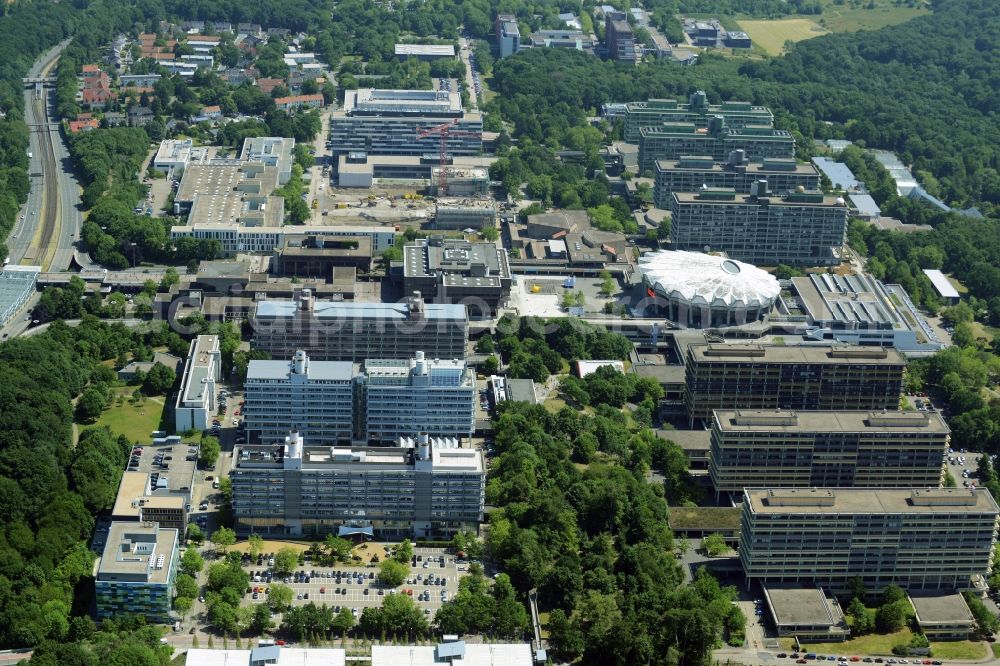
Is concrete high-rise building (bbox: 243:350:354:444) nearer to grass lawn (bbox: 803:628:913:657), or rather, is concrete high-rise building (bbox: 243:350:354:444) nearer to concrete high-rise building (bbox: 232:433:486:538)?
concrete high-rise building (bbox: 232:433:486:538)

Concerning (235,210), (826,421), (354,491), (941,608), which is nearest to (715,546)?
(826,421)

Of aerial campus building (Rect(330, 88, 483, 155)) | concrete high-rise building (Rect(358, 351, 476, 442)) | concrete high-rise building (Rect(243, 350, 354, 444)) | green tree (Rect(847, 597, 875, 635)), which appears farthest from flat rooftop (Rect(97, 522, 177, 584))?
aerial campus building (Rect(330, 88, 483, 155))

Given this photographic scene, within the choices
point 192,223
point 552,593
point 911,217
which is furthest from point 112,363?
point 911,217

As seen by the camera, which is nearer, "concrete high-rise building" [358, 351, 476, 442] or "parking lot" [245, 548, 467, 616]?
"parking lot" [245, 548, 467, 616]

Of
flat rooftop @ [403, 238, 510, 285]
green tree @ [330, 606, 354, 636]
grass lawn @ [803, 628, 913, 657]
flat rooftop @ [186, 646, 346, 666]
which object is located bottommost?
grass lawn @ [803, 628, 913, 657]

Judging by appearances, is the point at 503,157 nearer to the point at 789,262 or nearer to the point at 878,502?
the point at 789,262

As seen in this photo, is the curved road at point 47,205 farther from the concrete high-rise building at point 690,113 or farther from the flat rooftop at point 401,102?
the concrete high-rise building at point 690,113

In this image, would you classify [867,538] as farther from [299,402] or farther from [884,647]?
[299,402]
